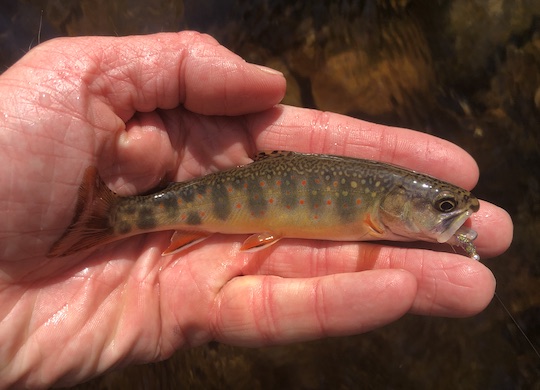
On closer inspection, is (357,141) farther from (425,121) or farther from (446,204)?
(425,121)

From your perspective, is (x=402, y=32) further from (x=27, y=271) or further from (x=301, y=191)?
(x=27, y=271)

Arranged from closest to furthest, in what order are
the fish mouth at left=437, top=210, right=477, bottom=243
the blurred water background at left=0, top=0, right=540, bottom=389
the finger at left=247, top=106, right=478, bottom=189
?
1. the fish mouth at left=437, top=210, right=477, bottom=243
2. the finger at left=247, top=106, right=478, bottom=189
3. the blurred water background at left=0, top=0, right=540, bottom=389

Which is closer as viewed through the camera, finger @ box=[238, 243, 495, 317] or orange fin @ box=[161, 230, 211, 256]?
finger @ box=[238, 243, 495, 317]

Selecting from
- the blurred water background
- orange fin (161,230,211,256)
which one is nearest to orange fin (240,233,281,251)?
orange fin (161,230,211,256)

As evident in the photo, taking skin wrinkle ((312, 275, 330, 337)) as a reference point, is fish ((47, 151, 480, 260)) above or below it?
above

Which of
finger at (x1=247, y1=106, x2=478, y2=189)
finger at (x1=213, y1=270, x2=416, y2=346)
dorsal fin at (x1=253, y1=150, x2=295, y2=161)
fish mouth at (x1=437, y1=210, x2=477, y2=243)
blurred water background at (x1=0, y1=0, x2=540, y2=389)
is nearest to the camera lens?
finger at (x1=213, y1=270, x2=416, y2=346)

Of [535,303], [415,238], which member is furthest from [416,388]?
[415,238]

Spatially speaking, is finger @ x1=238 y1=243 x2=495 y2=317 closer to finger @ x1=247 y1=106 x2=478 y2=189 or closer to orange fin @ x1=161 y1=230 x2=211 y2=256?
orange fin @ x1=161 y1=230 x2=211 y2=256

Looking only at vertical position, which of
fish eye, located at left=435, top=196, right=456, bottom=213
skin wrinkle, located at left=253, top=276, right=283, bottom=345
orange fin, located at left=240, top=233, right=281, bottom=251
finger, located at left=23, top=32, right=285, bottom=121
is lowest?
skin wrinkle, located at left=253, top=276, right=283, bottom=345
